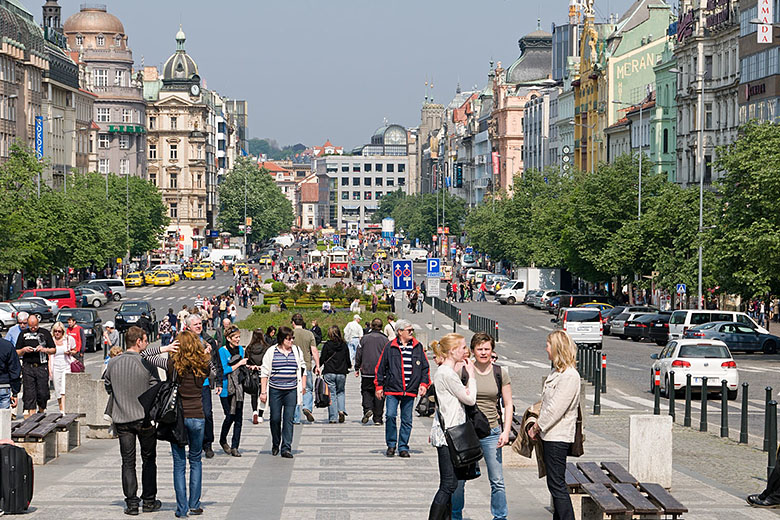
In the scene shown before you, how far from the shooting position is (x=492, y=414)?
12.9m

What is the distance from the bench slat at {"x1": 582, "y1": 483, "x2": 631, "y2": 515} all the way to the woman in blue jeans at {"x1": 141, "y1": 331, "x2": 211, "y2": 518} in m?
3.61

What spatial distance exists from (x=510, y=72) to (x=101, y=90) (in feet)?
161

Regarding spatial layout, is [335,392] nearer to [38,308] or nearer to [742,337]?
[742,337]

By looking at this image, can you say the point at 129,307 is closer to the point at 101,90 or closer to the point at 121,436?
the point at 121,436

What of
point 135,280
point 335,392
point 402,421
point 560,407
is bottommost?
point 135,280

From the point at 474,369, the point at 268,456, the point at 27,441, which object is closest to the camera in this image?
the point at 474,369

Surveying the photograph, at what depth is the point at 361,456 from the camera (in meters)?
18.8

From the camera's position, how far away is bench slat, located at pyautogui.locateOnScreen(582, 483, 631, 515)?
11.9m

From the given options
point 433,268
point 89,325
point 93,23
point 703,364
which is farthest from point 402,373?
point 93,23

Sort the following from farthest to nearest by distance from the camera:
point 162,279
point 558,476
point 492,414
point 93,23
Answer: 1. point 93,23
2. point 162,279
3. point 492,414
4. point 558,476

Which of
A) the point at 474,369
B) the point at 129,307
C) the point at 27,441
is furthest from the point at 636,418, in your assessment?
the point at 129,307

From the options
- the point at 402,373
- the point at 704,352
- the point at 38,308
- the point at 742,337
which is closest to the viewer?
the point at 402,373

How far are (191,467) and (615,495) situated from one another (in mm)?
3956

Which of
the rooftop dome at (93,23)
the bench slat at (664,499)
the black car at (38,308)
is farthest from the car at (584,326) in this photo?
the rooftop dome at (93,23)
